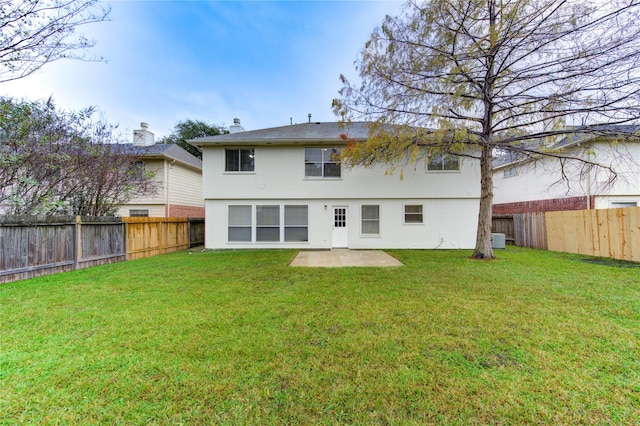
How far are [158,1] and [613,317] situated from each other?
13706 millimetres

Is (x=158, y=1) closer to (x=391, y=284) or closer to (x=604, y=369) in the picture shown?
(x=391, y=284)

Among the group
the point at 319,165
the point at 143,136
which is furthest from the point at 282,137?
the point at 143,136

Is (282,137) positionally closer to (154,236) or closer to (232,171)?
(232,171)

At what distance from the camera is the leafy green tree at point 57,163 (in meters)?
6.14

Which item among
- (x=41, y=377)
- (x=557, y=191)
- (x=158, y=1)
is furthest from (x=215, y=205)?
(x=557, y=191)

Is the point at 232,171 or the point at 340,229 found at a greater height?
the point at 232,171

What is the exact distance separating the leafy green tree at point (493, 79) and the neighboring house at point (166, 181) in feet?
35.3

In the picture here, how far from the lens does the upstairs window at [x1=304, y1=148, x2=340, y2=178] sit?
11.4m

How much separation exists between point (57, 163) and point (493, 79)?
40.2 ft

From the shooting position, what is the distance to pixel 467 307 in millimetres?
4332

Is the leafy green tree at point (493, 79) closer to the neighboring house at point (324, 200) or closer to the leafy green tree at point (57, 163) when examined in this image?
the neighboring house at point (324, 200)

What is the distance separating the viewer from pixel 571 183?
498 inches

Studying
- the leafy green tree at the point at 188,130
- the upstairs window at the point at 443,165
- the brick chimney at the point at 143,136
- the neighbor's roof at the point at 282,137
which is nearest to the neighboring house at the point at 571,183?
the upstairs window at the point at 443,165

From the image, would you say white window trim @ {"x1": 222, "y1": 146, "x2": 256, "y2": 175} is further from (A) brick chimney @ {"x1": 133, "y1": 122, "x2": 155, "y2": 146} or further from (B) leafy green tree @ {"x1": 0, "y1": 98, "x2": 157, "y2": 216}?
(A) brick chimney @ {"x1": 133, "y1": 122, "x2": 155, "y2": 146}
